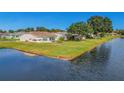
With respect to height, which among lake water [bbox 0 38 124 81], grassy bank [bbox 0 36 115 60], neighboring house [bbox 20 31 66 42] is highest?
neighboring house [bbox 20 31 66 42]

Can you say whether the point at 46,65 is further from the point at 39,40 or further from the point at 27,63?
→ the point at 39,40

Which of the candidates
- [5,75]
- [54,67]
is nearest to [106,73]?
[54,67]

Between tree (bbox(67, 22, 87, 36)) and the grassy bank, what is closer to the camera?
the grassy bank

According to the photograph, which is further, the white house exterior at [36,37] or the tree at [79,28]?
the tree at [79,28]

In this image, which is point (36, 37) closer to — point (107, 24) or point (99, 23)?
point (99, 23)

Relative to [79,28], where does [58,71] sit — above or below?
below

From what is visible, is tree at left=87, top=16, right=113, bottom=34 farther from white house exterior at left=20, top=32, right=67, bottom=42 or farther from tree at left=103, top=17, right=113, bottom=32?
white house exterior at left=20, top=32, right=67, bottom=42

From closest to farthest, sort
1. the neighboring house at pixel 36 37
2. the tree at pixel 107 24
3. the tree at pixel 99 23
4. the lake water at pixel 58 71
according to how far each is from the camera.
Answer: the lake water at pixel 58 71
the neighboring house at pixel 36 37
the tree at pixel 99 23
the tree at pixel 107 24

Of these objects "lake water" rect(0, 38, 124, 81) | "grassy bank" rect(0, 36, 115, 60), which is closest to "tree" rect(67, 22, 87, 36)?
"grassy bank" rect(0, 36, 115, 60)

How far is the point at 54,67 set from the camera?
25203 millimetres

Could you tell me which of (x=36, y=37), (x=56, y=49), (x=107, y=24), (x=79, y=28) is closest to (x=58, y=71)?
(x=56, y=49)

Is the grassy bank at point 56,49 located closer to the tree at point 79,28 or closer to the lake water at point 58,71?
the lake water at point 58,71

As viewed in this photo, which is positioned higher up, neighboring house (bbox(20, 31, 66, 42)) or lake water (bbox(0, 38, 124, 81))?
neighboring house (bbox(20, 31, 66, 42))

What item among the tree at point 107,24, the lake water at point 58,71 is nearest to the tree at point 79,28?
the tree at point 107,24
